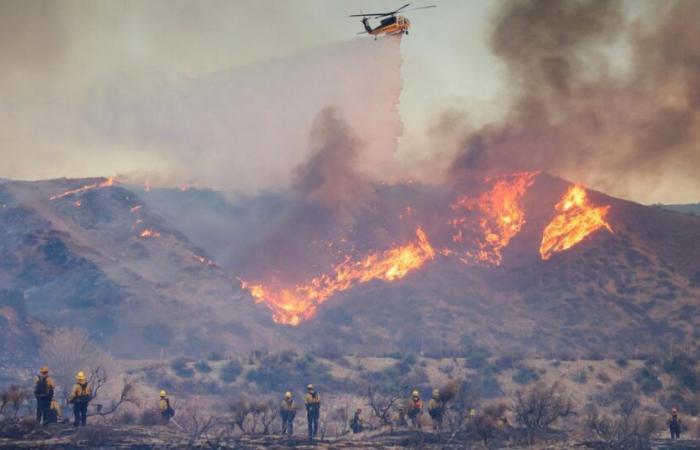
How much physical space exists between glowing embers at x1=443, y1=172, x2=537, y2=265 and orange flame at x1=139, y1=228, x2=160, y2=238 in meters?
46.0

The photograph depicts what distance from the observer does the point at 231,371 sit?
7938cm

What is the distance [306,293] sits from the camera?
121062mm

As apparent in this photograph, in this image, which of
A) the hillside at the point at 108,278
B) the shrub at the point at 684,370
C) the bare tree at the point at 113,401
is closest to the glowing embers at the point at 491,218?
the hillside at the point at 108,278

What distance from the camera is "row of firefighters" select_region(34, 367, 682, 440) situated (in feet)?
125

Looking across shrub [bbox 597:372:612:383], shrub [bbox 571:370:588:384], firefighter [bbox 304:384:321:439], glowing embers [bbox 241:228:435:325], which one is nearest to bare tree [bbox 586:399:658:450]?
firefighter [bbox 304:384:321:439]

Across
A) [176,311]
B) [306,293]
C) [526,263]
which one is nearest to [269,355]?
[176,311]

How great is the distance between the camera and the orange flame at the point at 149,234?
4870 inches

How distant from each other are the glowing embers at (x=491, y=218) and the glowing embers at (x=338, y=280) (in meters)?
7.29

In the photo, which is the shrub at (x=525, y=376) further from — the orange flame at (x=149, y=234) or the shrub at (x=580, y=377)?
the orange flame at (x=149, y=234)

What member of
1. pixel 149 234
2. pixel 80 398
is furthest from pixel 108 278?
pixel 80 398

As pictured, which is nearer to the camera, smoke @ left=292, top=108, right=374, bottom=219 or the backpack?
the backpack

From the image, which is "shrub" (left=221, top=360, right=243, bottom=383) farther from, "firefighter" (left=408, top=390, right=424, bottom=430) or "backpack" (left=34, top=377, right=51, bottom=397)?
"backpack" (left=34, top=377, right=51, bottom=397)

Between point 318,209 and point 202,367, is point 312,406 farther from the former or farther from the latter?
point 318,209

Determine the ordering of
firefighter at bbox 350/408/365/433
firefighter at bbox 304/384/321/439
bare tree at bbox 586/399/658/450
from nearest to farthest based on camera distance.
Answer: bare tree at bbox 586/399/658/450
firefighter at bbox 304/384/321/439
firefighter at bbox 350/408/365/433
